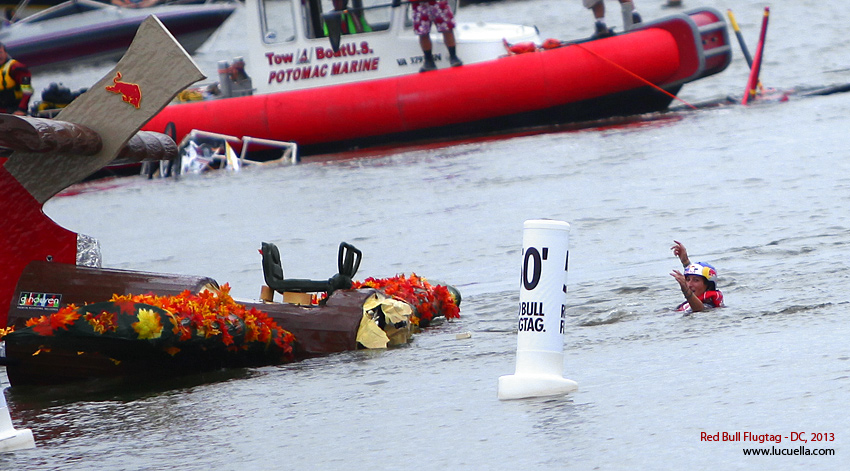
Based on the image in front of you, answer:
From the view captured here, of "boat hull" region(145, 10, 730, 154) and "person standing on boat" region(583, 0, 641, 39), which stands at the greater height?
"person standing on boat" region(583, 0, 641, 39)

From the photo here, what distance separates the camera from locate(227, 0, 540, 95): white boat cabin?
20.9 m

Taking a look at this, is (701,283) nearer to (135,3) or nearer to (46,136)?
(46,136)

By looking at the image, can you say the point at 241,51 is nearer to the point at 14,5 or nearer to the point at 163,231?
the point at 14,5

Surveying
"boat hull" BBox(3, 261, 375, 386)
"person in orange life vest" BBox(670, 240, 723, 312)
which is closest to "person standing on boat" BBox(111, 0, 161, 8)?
"boat hull" BBox(3, 261, 375, 386)

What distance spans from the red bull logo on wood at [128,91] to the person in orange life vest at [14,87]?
11.5m

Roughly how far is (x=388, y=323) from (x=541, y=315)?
227 centimetres

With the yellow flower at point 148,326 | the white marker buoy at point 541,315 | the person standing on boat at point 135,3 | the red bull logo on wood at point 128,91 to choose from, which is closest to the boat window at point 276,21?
the red bull logo on wood at point 128,91

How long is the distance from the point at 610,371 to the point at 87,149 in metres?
3.21

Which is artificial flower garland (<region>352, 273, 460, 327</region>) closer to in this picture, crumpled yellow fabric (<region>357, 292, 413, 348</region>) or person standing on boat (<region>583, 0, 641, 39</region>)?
crumpled yellow fabric (<region>357, 292, 413, 348</region>)

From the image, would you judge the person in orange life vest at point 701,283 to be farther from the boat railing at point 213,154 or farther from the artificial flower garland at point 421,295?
the boat railing at point 213,154

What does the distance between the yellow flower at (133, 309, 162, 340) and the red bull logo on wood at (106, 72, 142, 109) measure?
1.19m

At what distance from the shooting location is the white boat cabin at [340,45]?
822 inches

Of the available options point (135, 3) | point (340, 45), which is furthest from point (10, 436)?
point (135, 3)

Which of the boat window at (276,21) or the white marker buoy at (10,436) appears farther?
the boat window at (276,21)
